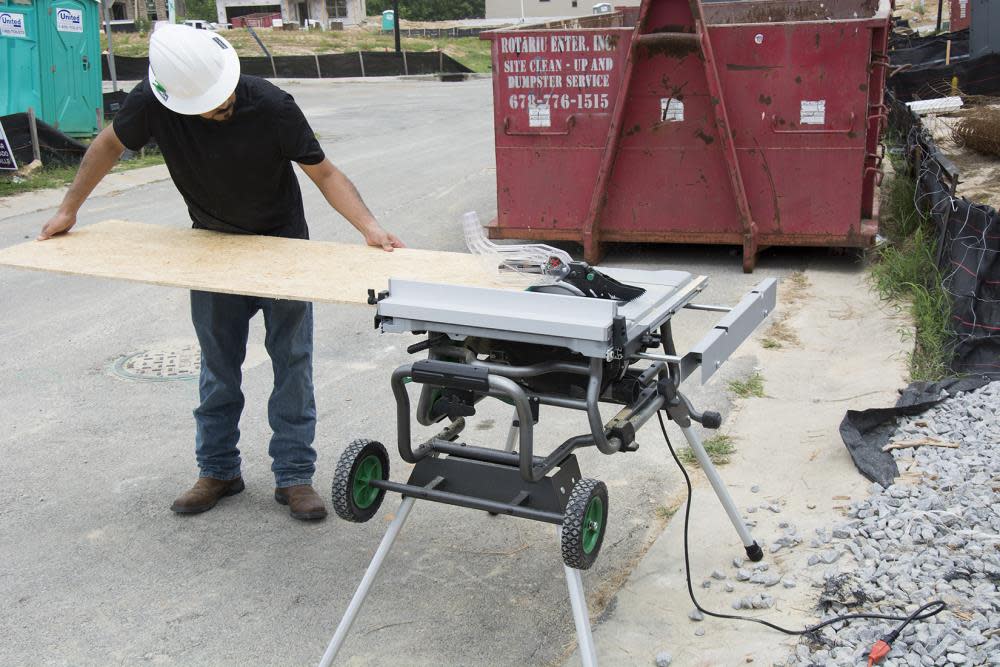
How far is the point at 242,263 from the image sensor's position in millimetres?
3768

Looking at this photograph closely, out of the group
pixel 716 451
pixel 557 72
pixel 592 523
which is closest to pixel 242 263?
pixel 592 523

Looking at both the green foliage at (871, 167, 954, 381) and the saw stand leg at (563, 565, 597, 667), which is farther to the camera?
the green foliage at (871, 167, 954, 381)

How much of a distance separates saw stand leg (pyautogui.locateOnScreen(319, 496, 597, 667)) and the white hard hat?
1.70 metres

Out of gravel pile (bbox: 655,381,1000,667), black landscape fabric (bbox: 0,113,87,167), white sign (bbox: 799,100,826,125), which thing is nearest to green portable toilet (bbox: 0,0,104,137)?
black landscape fabric (bbox: 0,113,87,167)

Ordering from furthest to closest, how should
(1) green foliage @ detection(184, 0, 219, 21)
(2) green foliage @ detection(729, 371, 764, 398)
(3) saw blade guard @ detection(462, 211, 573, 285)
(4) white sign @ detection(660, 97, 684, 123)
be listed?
(1) green foliage @ detection(184, 0, 219, 21) < (4) white sign @ detection(660, 97, 684, 123) < (2) green foliage @ detection(729, 371, 764, 398) < (3) saw blade guard @ detection(462, 211, 573, 285)

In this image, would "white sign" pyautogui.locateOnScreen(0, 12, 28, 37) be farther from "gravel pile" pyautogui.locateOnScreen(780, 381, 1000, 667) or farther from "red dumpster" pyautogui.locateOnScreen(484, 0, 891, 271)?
"gravel pile" pyautogui.locateOnScreen(780, 381, 1000, 667)

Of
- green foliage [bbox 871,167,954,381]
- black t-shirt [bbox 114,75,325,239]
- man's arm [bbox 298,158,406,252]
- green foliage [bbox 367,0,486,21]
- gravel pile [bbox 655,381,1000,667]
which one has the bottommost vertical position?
gravel pile [bbox 655,381,1000,667]

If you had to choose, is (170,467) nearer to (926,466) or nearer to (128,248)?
(128,248)

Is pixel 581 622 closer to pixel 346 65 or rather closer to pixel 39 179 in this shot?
pixel 39 179

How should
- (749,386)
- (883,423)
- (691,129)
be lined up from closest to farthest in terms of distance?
1. (883,423)
2. (749,386)
3. (691,129)

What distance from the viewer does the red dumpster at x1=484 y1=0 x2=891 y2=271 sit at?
25.3ft

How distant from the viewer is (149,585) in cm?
386

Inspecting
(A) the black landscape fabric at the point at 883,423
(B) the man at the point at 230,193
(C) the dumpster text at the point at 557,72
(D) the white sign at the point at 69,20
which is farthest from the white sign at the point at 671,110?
(D) the white sign at the point at 69,20

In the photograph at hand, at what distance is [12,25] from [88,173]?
1189 centimetres
